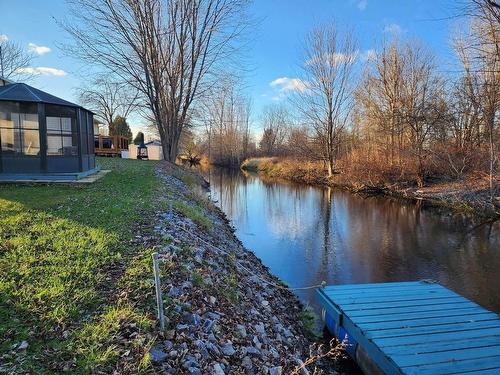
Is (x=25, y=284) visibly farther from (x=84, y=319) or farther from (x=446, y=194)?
(x=446, y=194)

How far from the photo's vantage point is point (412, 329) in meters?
4.42

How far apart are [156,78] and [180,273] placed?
741 inches

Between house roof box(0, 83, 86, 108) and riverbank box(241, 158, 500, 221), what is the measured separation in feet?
56.4

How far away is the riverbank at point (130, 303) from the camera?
2803mm

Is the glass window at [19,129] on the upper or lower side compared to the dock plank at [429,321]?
upper

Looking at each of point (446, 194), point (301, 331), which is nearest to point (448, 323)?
point (301, 331)

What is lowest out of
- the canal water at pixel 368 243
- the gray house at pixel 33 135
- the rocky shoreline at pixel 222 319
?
the canal water at pixel 368 243

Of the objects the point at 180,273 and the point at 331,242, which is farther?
the point at 331,242

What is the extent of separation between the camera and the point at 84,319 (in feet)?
10.4

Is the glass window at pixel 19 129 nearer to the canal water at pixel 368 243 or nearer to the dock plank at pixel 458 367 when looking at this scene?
the canal water at pixel 368 243

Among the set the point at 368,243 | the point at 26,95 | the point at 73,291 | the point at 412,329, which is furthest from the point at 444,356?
the point at 26,95

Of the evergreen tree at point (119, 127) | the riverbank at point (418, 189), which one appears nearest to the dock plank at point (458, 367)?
the riverbank at point (418, 189)

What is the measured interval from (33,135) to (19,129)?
0.42 meters

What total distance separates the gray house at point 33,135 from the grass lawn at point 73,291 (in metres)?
4.19
